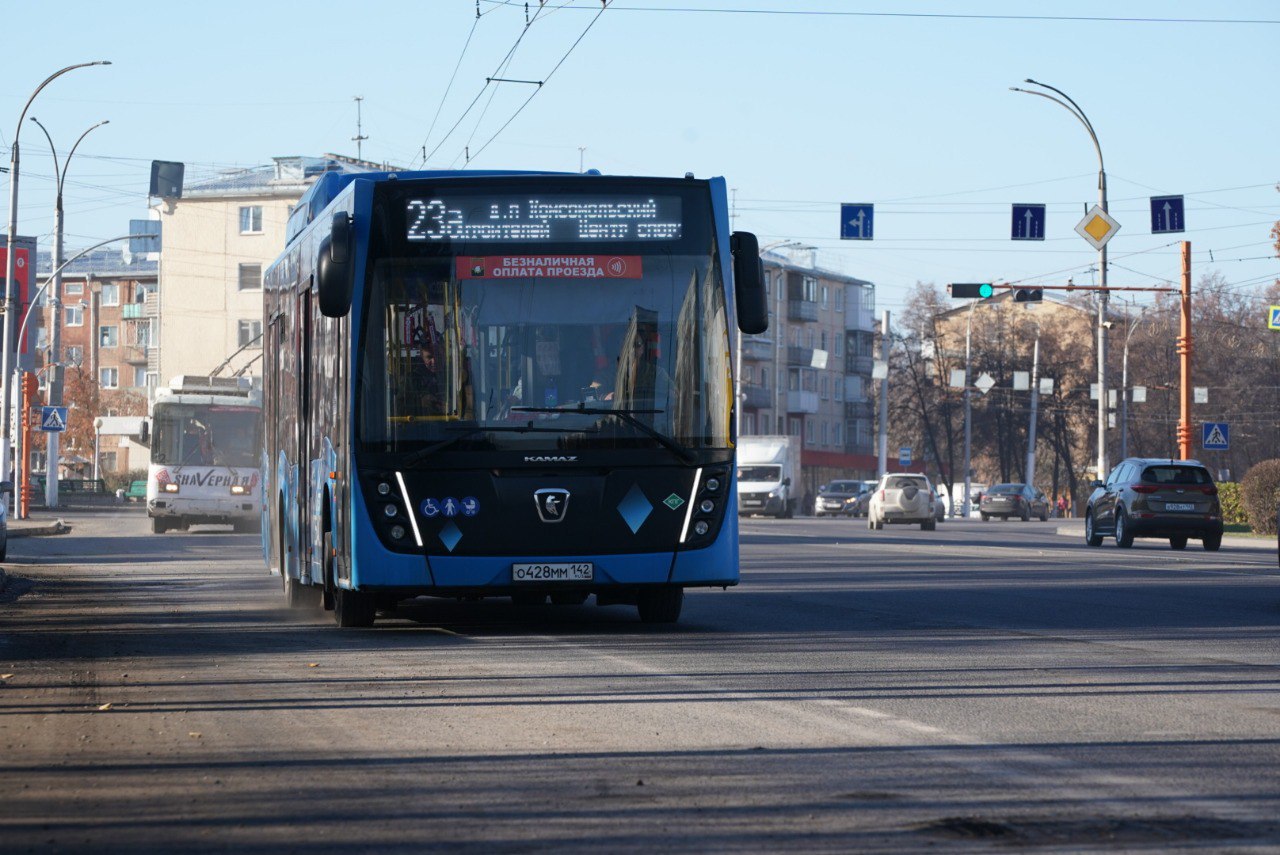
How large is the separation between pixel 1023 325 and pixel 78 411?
49.6 metres

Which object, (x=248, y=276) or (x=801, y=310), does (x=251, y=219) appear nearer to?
(x=248, y=276)

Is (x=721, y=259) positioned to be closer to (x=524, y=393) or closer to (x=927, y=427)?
(x=524, y=393)

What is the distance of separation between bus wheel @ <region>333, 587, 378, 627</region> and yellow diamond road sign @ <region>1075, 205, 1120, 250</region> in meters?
33.0

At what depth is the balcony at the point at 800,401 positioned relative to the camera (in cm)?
12362

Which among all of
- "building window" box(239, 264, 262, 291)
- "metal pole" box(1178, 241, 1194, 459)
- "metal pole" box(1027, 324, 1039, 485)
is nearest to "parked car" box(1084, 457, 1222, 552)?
"metal pole" box(1178, 241, 1194, 459)

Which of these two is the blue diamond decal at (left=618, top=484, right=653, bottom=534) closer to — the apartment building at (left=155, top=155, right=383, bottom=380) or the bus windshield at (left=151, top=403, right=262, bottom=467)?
the bus windshield at (left=151, top=403, right=262, bottom=467)

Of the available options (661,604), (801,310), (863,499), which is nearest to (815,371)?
(801,310)

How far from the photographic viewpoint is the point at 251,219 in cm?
10212

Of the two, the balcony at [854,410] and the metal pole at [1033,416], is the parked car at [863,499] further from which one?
the balcony at [854,410]

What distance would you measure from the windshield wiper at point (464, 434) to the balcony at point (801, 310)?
11091 centimetres

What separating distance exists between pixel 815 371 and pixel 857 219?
83.5 meters

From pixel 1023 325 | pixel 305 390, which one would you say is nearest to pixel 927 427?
pixel 1023 325

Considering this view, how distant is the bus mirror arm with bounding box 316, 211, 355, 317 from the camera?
544 inches

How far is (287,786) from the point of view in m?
7.37
